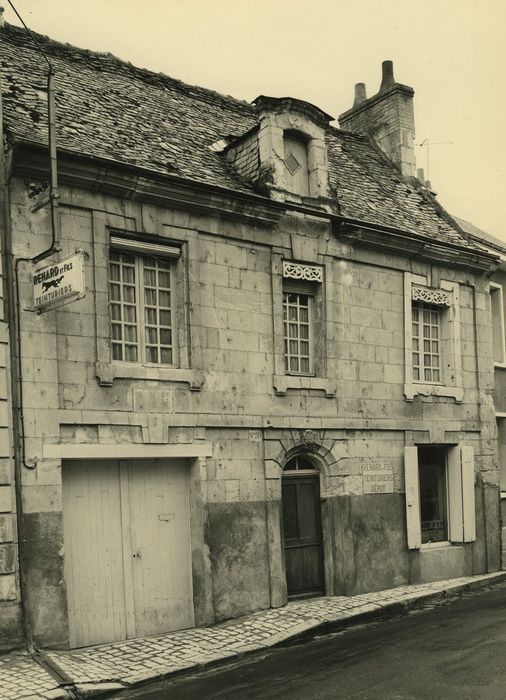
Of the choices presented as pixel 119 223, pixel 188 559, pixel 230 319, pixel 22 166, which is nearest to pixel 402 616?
pixel 188 559

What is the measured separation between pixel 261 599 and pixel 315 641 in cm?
142

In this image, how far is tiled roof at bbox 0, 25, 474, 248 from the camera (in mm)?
11383

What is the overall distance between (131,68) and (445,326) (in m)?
7.38

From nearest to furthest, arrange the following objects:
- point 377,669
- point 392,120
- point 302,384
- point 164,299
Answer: point 377,669
point 164,299
point 302,384
point 392,120

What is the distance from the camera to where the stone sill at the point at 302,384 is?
1212cm

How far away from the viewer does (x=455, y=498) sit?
14555 mm

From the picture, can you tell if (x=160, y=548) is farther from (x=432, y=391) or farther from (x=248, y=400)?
(x=432, y=391)

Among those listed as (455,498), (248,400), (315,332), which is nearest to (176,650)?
(248,400)

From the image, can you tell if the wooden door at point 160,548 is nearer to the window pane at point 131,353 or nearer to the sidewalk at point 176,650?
the sidewalk at point 176,650

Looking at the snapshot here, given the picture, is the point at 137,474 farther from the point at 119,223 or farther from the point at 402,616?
the point at 402,616

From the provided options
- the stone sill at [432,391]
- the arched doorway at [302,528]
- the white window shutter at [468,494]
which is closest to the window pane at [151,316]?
the arched doorway at [302,528]

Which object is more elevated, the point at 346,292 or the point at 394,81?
the point at 394,81

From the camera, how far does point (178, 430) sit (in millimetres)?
11016

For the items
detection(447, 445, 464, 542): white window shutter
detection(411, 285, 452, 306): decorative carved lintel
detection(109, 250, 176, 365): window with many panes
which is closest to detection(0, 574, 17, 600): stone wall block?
detection(109, 250, 176, 365): window with many panes
